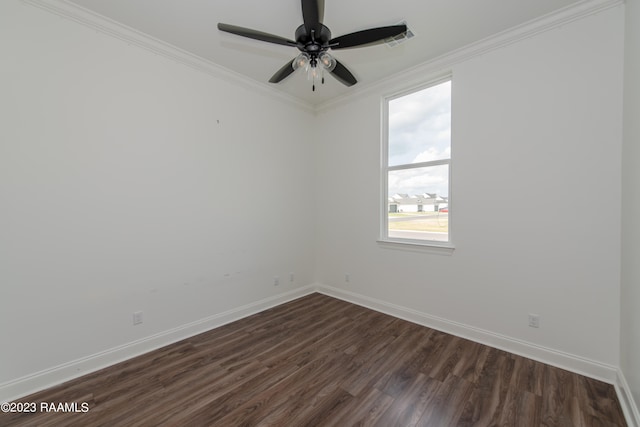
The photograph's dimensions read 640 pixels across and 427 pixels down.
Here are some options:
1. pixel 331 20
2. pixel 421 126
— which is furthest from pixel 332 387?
pixel 331 20

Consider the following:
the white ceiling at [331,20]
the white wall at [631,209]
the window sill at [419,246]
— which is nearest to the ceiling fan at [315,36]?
the white ceiling at [331,20]

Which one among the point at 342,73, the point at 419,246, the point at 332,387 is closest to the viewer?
the point at 332,387

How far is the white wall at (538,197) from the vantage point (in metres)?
2.00

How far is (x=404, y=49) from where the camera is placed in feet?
8.70

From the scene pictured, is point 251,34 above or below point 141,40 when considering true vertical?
below

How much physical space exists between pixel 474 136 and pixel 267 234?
2.70 meters

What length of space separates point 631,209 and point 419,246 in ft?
5.38

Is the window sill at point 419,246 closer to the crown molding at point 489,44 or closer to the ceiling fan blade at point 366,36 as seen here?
the crown molding at point 489,44

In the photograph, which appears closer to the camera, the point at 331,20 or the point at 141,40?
the point at 331,20

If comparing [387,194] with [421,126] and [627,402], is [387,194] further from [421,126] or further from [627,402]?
[627,402]

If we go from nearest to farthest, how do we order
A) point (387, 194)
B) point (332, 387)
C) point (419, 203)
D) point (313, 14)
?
point (313, 14) → point (332, 387) → point (419, 203) → point (387, 194)

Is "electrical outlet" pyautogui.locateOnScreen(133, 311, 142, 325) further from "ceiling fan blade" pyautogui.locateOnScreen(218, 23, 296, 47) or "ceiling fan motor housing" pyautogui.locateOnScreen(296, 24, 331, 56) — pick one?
"ceiling fan motor housing" pyautogui.locateOnScreen(296, 24, 331, 56)

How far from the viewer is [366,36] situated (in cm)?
174

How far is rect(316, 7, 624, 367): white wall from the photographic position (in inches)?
78.7
